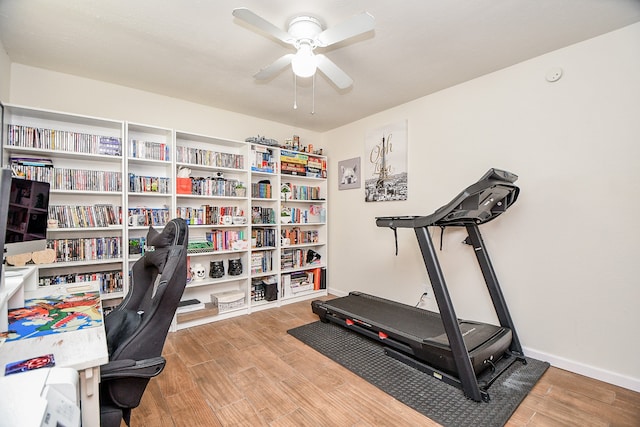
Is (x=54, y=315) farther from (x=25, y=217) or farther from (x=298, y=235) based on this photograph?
(x=298, y=235)

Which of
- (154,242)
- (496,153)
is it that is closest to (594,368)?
(496,153)

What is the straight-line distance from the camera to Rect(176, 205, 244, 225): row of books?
310cm

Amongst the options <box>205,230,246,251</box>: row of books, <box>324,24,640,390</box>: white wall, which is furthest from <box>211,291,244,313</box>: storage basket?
<box>324,24,640,390</box>: white wall

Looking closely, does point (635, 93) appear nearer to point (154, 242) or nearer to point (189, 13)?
point (189, 13)

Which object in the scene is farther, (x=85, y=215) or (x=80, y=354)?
(x=85, y=215)

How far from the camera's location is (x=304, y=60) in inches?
72.7

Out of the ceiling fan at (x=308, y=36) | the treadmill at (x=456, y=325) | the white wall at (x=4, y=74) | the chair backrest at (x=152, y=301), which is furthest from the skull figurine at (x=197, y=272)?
the ceiling fan at (x=308, y=36)

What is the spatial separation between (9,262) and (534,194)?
13.6ft

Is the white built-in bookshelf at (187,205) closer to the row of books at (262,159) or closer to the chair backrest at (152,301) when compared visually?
the row of books at (262,159)

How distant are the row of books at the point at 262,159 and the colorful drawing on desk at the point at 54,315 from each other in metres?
2.17

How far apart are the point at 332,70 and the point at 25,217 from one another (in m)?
2.04

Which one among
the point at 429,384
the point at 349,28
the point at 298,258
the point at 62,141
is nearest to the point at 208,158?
the point at 62,141

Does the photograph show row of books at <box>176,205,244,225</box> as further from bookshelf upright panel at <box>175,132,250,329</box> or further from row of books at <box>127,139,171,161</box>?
row of books at <box>127,139,171,161</box>

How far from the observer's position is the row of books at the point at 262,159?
11.5 ft
